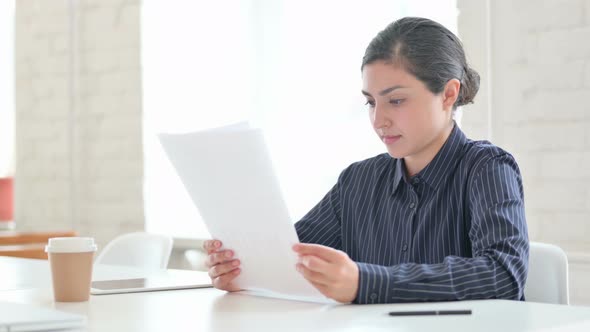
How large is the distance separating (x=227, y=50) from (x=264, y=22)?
0.21m

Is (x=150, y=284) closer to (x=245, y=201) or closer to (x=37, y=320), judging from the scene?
(x=245, y=201)

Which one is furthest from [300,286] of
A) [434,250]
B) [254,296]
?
[434,250]

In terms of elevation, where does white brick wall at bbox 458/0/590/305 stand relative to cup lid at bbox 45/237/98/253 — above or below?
above

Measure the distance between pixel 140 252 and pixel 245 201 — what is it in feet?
3.67

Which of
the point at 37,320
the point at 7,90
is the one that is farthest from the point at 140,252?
the point at 7,90

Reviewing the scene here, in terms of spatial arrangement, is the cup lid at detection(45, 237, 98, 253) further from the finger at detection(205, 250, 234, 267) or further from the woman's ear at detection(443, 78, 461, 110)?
the woman's ear at detection(443, 78, 461, 110)

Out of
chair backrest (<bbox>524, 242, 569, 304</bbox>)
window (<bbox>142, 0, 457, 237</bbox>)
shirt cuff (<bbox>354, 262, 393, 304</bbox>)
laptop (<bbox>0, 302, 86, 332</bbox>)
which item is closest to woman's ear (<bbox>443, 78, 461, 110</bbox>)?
chair backrest (<bbox>524, 242, 569, 304</bbox>)

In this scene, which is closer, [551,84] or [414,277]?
[414,277]

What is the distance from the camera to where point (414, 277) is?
1.45 meters

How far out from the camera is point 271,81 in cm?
358

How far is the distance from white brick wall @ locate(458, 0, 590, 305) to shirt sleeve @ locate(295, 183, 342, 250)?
72 cm

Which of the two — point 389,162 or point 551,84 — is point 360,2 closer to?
point 551,84

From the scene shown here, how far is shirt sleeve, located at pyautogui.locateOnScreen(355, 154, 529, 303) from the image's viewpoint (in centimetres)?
143

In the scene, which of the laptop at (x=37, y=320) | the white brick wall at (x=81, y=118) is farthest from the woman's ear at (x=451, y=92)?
the white brick wall at (x=81, y=118)
